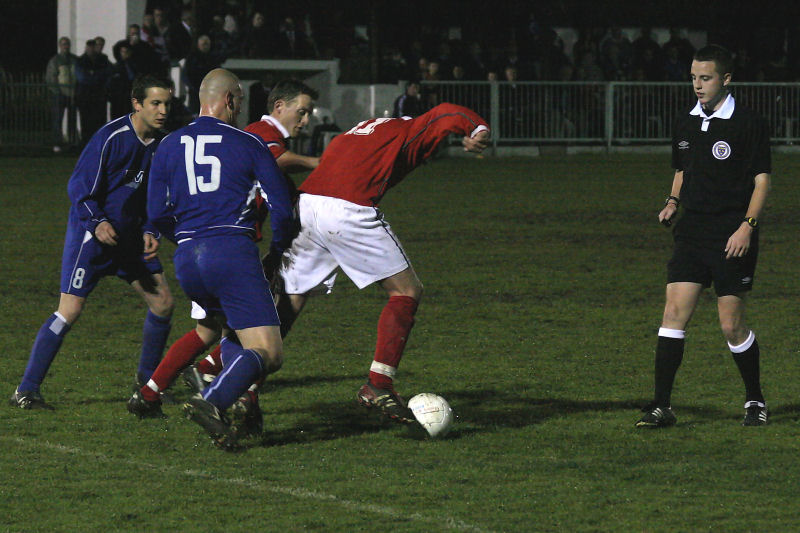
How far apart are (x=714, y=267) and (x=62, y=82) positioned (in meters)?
21.9

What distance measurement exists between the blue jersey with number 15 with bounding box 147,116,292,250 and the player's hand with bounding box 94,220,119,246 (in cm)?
77

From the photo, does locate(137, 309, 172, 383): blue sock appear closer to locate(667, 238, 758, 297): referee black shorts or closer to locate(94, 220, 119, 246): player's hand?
locate(94, 220, 119, 246): player's hand

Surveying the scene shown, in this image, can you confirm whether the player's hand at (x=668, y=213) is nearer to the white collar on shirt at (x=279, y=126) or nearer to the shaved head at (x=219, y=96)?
the white collar on shirt at (x=279, y=126)

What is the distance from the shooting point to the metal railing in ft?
90.3

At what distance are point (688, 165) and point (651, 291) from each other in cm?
503

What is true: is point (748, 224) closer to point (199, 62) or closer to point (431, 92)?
point (199, 62)

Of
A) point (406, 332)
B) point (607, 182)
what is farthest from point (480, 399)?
point (607, 182)

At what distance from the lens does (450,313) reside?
11.1 meters

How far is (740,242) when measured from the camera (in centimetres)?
682

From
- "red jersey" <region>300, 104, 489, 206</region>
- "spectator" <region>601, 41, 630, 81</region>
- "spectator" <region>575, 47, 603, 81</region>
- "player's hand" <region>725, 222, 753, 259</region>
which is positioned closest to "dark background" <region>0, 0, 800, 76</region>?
"spectator" <region>601, 41, 630, 81</region>

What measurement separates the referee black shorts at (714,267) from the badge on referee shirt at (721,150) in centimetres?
43

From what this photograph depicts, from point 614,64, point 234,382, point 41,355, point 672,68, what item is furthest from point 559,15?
point 234,382

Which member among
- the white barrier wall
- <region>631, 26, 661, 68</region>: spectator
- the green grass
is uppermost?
the white barrier wall

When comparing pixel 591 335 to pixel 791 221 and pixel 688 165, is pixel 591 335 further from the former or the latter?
pixel 791 221
